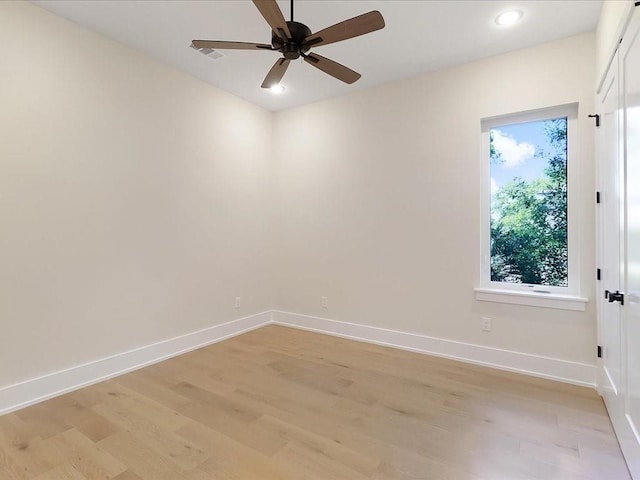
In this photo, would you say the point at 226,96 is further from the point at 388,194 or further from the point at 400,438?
the point at 400,438

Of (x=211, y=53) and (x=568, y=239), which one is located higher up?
(x=211, y=53)

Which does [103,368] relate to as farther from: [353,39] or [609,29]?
[609,29]

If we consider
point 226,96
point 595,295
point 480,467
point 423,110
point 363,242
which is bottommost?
point 480,467

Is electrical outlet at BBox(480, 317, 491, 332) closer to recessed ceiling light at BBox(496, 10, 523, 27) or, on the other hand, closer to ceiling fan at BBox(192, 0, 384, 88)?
recessed ceiling light at BBox(496, 10, 523, 27)

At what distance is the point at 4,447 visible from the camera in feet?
6.41

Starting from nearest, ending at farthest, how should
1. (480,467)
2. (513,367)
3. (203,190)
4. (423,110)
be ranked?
1. (480,467)
2. (513,367)
3. (423,110)
4. (203,190)

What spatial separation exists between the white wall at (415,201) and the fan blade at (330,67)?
143 cm

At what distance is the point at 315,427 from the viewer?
7.04ft

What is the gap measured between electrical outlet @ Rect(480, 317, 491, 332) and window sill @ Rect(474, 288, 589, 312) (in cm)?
18

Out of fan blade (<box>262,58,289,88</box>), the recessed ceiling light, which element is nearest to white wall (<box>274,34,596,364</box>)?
the recessed ceiling light

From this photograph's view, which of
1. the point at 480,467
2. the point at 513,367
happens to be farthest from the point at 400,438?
the point at 513,367

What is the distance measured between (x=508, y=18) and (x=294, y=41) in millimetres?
1757

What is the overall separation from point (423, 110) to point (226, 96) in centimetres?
221

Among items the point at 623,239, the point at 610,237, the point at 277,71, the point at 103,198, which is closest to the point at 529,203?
the point at 610,237
